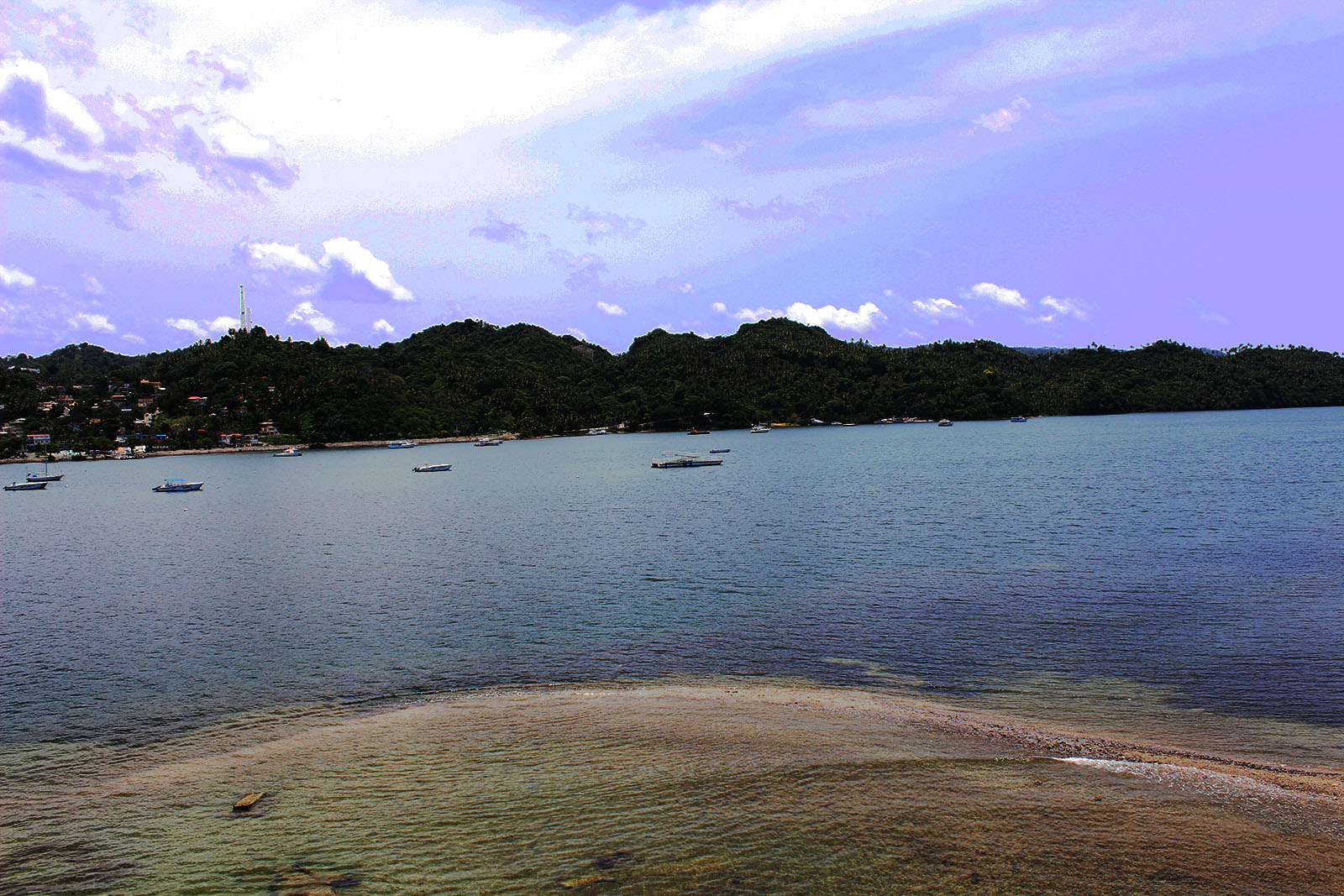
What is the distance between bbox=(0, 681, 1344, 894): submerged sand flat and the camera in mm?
8477

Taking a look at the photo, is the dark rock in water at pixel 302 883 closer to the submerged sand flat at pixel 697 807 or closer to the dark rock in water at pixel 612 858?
the submerged sand flat at pixel 697 807

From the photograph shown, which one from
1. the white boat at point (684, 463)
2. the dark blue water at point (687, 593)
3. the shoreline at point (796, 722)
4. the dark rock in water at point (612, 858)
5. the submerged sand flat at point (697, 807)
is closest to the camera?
the submerged sand flat at point (697, 807)

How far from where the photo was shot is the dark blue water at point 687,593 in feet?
58.3

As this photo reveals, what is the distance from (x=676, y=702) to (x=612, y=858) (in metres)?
6.78

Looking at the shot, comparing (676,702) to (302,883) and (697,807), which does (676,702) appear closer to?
(697,807)

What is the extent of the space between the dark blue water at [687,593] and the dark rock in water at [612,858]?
9.26 metres

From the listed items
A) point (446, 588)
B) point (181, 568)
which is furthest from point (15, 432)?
point (446, 588)

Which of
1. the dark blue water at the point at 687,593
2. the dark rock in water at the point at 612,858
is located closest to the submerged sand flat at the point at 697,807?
the dark rock in water at the point at 612,858

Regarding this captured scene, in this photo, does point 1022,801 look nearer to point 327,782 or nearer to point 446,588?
point 327,782

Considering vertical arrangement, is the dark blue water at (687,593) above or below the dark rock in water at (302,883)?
below

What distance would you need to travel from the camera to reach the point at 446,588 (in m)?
29.1

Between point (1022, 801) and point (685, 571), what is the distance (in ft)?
69.2

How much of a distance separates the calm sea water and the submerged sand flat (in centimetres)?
6

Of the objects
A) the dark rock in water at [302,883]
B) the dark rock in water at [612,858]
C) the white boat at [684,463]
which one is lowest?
the dark rock in water at [302,883]
